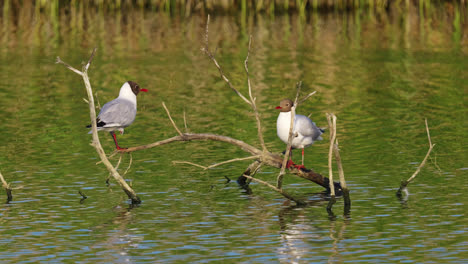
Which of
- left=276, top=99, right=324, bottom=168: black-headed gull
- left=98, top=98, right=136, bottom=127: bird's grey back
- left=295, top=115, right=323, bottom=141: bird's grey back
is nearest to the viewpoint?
left=276, top=99, right=324, bottom=168: black-headed gull

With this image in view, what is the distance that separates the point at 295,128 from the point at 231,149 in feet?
21.0

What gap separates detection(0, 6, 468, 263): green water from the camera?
51.2 ft

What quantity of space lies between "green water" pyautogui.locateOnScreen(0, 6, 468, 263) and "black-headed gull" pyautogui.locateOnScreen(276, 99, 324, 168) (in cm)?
121

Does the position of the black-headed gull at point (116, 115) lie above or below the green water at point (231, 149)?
above

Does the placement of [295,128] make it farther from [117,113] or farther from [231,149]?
[231,149]

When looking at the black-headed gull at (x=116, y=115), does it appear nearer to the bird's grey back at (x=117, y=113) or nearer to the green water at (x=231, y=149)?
the bird's grey back at (x=117, y=113)

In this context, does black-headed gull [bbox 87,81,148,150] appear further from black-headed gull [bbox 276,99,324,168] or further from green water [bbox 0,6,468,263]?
black-headed gull [bbox 276,99,324,168]

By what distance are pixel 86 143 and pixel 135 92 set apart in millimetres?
5723

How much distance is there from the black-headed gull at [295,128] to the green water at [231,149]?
1212 mm

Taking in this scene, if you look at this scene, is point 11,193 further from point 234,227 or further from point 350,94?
point 350,94

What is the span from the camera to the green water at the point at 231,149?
15602 mm

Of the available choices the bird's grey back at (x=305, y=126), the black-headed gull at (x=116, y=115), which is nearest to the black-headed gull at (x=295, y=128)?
the bird's grey back at (x=305, y=126)

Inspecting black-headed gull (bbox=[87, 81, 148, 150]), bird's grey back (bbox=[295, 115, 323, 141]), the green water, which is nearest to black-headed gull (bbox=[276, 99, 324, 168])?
bird's grey back (bbox=[295, 115, 323, 141])

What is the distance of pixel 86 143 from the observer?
2519 cm
